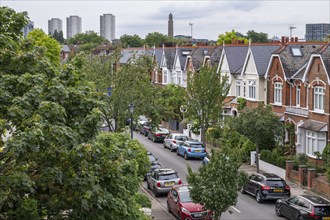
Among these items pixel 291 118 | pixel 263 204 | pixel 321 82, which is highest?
pixel 321 82

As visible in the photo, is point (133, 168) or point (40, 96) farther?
point (133, 168)

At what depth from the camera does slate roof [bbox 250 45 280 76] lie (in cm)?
4758

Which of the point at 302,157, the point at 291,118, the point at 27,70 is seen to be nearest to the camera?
the point at 27,70

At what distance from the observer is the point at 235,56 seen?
180ft

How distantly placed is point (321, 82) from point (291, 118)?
5.13 metres

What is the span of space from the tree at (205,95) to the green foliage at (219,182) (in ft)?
74.6

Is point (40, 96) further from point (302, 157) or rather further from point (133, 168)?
point (302, 157)

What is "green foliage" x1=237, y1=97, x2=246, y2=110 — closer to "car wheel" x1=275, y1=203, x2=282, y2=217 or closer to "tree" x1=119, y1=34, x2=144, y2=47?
"car wheel" x1=275, y1=203, x2=282, y2=217

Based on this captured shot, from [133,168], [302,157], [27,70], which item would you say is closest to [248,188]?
[302,157]

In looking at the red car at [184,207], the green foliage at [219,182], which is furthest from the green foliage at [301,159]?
the green foliage at [219,182]

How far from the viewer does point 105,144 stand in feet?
42.3

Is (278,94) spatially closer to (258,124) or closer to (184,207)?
→ (258,124)

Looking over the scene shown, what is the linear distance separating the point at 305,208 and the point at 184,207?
544 cm

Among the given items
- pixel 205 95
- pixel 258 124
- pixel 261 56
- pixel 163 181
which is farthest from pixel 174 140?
pixel 163 181
